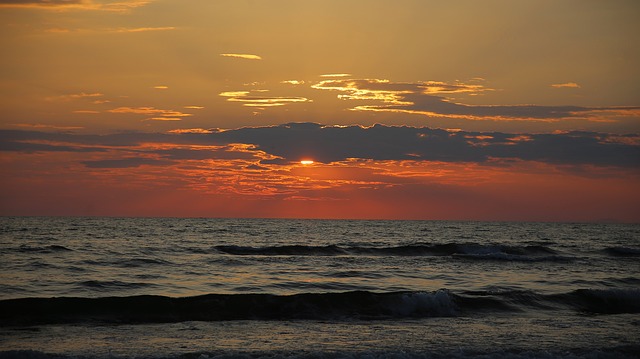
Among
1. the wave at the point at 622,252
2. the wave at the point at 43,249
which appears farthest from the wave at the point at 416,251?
the wave at the point at 43,249

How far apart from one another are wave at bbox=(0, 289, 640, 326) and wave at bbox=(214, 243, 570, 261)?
19118 mm

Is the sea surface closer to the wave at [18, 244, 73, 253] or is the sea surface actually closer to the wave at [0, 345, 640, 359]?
the wave at [0, 345, 640, 359]

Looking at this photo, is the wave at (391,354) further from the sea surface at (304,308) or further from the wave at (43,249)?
the wave at (43,249)

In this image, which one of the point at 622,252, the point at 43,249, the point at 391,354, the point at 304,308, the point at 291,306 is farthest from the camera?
the point at 622,252

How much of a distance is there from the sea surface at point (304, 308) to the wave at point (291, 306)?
6 cm

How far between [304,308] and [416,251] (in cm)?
2724

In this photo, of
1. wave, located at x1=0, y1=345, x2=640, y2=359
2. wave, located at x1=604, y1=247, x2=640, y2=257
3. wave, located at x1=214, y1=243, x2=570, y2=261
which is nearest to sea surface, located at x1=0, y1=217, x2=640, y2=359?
wave, located at x1=0, y1=345, x2=640, y2=359

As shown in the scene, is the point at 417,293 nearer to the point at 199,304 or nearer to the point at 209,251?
the point at 199,304

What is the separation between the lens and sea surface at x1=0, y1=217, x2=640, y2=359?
1547cm

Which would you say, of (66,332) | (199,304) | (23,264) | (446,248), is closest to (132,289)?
(199,304)

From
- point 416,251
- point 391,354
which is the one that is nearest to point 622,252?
point 416,251

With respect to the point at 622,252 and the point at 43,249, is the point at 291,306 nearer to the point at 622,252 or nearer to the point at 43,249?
the point at 43,249

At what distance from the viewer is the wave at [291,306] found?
20.0 metres

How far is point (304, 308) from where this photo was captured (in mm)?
21609
